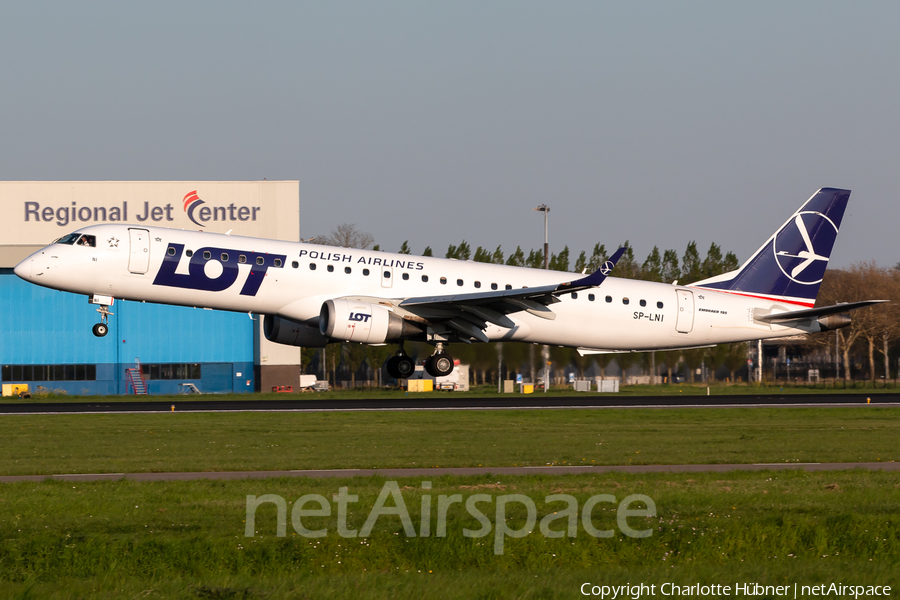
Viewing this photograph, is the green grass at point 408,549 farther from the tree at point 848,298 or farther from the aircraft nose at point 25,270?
the tree at point 848,298

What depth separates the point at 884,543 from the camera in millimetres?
15320

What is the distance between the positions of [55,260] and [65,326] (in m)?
47.3

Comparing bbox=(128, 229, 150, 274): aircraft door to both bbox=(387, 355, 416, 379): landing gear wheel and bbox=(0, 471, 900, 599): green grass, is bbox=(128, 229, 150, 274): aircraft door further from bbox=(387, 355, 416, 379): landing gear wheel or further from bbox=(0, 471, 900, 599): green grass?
bbox=(0, 471, 900, 599): green grass

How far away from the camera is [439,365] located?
36406 millimetres

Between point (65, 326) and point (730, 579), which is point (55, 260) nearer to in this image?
point (730, 579)

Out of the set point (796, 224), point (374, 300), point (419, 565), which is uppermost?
point (796, 224)

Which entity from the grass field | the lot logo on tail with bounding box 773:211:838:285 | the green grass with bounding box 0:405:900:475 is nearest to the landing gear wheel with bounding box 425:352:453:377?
the green grass with bounding box 0:405:900:475

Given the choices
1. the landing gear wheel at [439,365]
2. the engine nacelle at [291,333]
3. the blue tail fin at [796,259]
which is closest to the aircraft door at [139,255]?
the engine nacelle at [291,333]

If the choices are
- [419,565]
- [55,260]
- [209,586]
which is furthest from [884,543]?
[55,260]

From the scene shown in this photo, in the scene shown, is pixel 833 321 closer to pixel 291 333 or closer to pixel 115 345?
pixel 291 333

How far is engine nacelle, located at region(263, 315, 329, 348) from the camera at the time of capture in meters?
36.0

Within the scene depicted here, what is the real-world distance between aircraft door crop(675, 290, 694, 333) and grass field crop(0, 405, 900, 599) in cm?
1170

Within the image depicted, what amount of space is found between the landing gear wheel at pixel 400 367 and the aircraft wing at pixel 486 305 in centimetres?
229

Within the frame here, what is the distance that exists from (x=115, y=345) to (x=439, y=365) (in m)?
47.8
